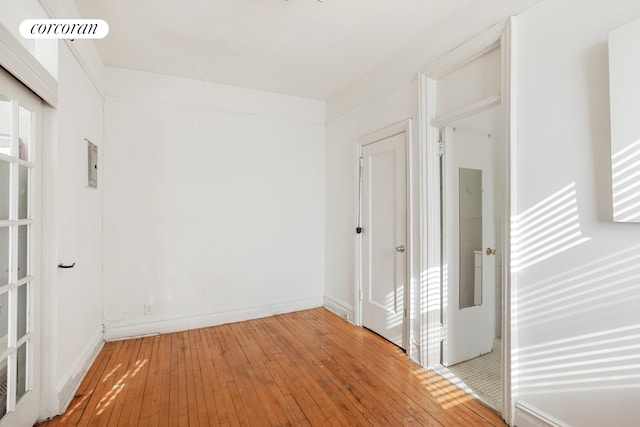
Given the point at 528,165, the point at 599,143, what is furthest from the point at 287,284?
the point at 599,143

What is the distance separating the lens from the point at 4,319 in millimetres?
1624

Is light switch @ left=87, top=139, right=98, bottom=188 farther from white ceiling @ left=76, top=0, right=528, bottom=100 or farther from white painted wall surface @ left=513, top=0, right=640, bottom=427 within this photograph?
white painted wall surface @ left=513, top=0, right=640, bottom=427

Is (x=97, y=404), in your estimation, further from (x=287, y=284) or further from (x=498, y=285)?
(x=498, y=285)

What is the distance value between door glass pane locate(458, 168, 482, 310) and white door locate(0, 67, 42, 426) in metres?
3.11

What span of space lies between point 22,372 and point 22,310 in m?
0.36

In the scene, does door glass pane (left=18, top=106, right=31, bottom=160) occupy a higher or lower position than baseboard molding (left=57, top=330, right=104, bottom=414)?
higher

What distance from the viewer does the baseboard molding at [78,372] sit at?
2.04 metres

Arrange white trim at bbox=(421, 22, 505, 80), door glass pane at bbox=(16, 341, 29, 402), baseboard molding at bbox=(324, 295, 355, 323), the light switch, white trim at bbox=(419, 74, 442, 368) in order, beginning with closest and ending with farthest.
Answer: door glass pane at bbox=(16, 341, 29, 402), white trim at bbox=(421, 22, 505, 80), white trim at bbox=(419, 74, 442, 368), the light switch, baseboard molding at bbox=(324, 295, 355, 323)

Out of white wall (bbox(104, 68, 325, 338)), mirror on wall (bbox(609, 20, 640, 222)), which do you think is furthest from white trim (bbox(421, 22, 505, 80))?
white wall (bbox(104, 68, 325, 338))

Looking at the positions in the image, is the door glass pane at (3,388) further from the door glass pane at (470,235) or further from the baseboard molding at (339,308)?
the door glass pane at (470,235)

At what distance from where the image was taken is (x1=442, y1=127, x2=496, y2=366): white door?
8.53 feet

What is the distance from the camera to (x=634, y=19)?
4.50 ft

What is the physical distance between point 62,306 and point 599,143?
3.40m

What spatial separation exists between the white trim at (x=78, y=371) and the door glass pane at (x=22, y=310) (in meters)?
0.51
